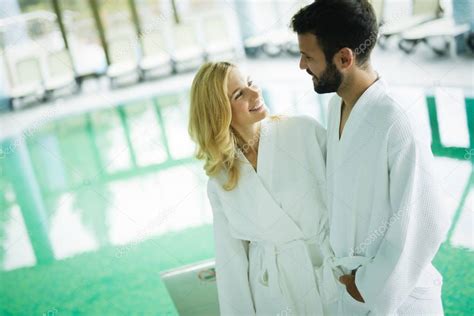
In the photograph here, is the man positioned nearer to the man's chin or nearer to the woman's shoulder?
the man's chin

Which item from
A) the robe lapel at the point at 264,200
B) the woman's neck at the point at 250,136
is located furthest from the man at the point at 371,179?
the woman's neck at the point at 250,136

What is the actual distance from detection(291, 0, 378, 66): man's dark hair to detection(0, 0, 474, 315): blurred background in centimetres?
15

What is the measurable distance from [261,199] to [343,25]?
0.59 meters

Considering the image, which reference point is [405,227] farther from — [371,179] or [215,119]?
[215,119]

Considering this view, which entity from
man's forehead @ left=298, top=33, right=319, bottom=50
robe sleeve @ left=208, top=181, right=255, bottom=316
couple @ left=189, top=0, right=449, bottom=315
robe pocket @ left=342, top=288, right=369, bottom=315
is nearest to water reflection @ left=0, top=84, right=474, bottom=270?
couple @ left=189, top=0, right=449, bottom=315

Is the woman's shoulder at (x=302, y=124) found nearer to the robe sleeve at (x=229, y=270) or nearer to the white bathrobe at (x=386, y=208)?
the white bathrobe at (x=386, y=208)

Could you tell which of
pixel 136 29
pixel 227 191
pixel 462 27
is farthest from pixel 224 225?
pixel 136 29

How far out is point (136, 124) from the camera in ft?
23.1

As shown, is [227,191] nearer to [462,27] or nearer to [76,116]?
[462,27]

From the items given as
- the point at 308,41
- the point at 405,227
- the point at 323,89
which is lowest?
the point at 405,227

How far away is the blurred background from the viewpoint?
2887 mm

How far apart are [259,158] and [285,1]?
1024 cm

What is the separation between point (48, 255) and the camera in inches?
131

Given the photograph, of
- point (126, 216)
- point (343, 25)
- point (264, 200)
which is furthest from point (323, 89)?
point (126, 216)
